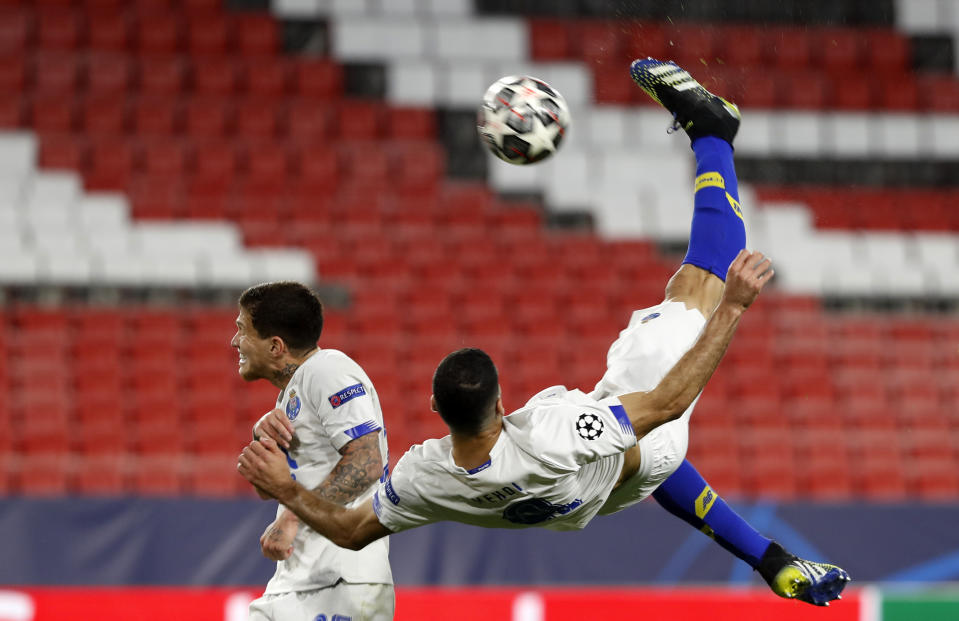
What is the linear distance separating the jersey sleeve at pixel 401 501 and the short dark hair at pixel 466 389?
0.87ft

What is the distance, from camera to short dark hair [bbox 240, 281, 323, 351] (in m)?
3.76

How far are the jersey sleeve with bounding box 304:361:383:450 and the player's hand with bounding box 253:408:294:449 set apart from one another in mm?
130

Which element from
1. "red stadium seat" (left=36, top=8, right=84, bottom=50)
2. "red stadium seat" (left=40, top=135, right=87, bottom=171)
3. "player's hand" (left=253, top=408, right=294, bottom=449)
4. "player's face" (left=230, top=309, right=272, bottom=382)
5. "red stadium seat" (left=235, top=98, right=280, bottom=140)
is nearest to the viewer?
"player's hand" (left=253, top=408, right=294, bottom=449)

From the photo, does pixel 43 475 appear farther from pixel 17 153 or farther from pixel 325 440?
pixel 325 440

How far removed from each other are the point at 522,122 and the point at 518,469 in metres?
1.54

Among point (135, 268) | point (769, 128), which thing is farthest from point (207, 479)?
point (769, 128)

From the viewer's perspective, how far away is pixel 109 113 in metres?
11.5

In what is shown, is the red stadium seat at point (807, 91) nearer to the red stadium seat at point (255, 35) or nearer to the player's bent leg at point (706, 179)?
the red stadium seat at point (255, 35)

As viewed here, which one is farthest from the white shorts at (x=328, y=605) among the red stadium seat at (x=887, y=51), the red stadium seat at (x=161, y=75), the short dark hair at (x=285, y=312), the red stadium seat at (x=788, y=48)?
the red stadium seat at (x=887, y=51)

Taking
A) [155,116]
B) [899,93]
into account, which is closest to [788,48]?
[899,93]

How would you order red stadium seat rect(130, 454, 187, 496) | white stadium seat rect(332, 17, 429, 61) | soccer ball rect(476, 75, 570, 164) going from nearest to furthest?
1. soccer ball rect(476, 75, 570, 164)
2. red stadium seat rect(130, 454, 187, 496)
3. white stadium seat rect(332, 17, 429, 61)

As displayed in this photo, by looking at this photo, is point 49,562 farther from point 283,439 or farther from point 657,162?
point 657,162

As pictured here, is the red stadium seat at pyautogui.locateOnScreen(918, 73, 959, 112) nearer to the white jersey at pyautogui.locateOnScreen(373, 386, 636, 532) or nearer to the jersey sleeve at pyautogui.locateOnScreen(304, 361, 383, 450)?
the white jersey at pyautogui.locateOnScreen(373, 386, 636, 532)

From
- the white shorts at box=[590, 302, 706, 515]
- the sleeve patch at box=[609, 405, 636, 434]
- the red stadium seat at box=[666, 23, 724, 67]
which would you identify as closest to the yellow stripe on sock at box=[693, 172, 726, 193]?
the white shorts at box=[590, 302, 706, 515]
